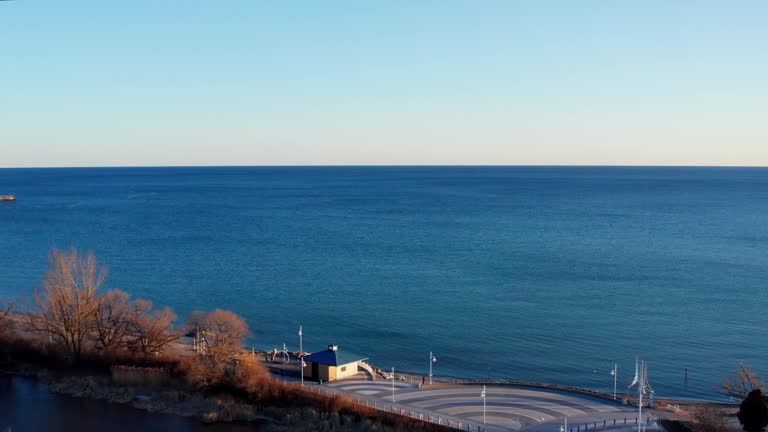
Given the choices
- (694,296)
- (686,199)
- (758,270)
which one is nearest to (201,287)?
(694,296)

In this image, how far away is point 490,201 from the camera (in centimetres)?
16462

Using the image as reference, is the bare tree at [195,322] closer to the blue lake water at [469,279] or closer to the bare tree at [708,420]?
the blue lake water at [469,279]

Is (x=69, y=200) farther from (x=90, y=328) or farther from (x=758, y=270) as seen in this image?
(x=758, y=270)

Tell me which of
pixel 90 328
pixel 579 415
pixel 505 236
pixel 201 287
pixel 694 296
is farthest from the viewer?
pixel 505 236

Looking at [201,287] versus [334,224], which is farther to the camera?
[334,224]

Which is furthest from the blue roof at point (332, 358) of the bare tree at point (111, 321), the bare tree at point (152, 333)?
the bare tree at point (111, 321)

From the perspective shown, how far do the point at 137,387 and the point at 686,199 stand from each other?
16593cm

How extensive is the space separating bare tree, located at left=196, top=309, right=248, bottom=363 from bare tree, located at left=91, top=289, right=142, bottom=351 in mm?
5899

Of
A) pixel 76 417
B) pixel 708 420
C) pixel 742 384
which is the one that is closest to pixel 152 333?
pixel 76 417

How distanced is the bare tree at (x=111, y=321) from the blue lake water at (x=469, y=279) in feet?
30.6

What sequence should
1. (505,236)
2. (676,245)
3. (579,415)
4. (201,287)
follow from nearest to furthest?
(579,415) → (201,287) → (676,245) → (505,236)

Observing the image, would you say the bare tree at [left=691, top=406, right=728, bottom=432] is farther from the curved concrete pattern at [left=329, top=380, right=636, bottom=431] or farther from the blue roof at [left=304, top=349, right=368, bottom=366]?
the blue roof at [left=304, top=349, right=368, bottom=366]

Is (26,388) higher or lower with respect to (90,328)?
lower

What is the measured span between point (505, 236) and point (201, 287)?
49750 mm
